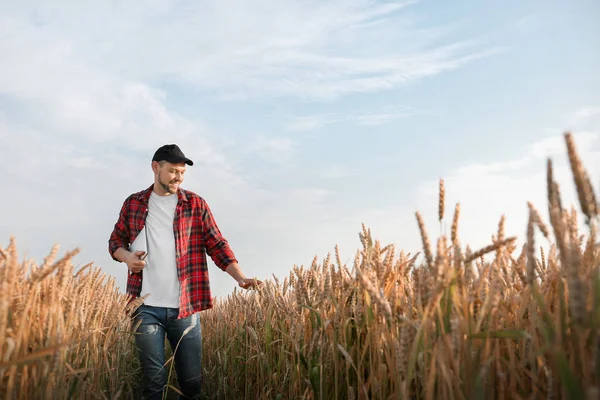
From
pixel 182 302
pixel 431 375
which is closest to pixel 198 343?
pixel 182 302

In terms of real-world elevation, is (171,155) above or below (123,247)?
above

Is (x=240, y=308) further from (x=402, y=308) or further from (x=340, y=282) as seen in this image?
(x=402, y=308)

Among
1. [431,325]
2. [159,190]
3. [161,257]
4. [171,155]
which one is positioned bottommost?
[431,325]

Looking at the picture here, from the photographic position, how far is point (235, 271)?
5.14m

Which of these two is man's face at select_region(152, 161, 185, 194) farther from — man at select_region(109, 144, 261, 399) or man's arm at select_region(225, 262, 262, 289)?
man's arm at select_region(225, 262, 262, 289)

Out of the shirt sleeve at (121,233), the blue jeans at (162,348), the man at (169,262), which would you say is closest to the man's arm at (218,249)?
the man at (169,262)

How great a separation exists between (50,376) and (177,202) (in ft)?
10.4

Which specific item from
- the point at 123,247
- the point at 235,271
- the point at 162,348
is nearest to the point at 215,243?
the point at 235,271

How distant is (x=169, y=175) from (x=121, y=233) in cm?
82

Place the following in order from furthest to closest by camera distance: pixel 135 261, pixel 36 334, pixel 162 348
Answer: pixel 162 348 < pixel 135 261 < pixel 36 334

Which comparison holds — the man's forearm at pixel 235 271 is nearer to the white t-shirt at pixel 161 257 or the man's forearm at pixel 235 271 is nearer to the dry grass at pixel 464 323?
the white t-shirt at pixel 161 257

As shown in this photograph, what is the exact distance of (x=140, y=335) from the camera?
461cm

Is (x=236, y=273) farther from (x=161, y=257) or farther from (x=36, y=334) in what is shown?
(x=36, y=334)

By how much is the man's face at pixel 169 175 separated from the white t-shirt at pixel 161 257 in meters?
0.20
